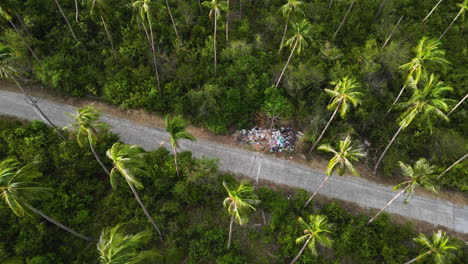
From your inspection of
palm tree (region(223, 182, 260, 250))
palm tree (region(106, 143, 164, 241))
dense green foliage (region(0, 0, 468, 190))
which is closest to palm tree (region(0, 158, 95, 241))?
palm tree (region(106, 143, 164, 241))

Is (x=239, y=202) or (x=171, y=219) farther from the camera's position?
(x=171, y=219)

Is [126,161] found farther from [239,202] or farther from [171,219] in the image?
[171,219]

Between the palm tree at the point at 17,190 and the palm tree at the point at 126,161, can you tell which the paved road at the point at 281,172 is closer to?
the palm tree at the point at 126,161

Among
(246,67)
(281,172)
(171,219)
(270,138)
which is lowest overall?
(171,219)

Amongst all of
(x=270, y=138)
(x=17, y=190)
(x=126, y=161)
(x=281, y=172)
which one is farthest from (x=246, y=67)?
(x=17, y=190)

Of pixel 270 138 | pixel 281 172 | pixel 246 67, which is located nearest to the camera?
pixel 281 172

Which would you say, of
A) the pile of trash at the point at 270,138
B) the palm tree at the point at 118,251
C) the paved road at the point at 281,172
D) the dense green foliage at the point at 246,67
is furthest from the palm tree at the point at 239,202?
the dense green foliage at the point at 246,67

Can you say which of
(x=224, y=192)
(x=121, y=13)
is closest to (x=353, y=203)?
(x=224, y=192)
